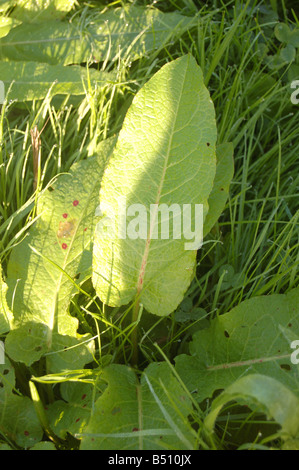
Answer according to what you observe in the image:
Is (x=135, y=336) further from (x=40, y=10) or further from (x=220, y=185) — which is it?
(x=40, y=10)

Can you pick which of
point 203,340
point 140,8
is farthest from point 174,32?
point 203,340

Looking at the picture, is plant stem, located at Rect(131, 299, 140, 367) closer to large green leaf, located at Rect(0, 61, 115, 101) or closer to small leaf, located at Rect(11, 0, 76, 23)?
large green leaf, located at Rect(0, 61, 115, 101)

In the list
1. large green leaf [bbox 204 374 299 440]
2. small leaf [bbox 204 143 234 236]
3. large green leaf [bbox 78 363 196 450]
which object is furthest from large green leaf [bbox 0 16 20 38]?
large green leaf [bbox 204 374 299 440]

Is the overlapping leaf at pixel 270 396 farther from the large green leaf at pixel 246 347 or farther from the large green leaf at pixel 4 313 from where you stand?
the large green leaf at pixel 4 313

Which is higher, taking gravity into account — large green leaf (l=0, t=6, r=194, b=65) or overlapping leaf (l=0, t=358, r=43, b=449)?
large green leaf (l=0, t=6, r=194, b=65)

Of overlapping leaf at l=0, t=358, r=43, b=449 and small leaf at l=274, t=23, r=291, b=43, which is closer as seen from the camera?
overlapping leaf at l=0, t=358, r=43, b=449

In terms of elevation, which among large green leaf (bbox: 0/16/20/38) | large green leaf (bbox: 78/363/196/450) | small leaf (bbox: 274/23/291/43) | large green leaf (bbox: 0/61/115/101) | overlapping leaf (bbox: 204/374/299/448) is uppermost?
large green leaf (bbox: 0/16/20/38)

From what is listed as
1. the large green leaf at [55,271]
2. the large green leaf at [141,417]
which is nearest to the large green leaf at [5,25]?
the large green leaf at [55,271]

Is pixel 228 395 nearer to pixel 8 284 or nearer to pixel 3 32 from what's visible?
pixel 8 284
